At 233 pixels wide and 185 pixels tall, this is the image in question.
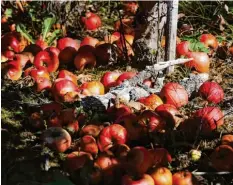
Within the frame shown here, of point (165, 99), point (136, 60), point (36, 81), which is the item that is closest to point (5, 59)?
point (36, 81)

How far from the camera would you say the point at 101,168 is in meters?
3.03

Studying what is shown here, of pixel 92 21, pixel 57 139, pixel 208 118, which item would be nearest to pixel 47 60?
pixel 92 21

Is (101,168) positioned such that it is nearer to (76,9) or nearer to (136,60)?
(136,60)

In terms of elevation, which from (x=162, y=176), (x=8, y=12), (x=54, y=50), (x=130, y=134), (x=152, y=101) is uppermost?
(x=8, y=12)

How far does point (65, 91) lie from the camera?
13.3ft

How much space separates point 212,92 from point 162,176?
125 centimetres

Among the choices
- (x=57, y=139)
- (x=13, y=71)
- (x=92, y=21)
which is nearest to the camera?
(x=57, y=139)

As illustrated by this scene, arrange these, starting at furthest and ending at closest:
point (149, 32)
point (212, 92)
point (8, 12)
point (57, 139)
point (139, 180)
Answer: point (8, 12) < point (149, 32) < point (212, 92) < point (57, 139) < point (139, 180)

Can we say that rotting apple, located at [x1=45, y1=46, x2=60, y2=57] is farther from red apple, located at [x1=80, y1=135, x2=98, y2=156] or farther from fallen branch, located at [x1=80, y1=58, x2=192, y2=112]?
red apple, located at [x1=80, y1=135, x2=98, y2=156]

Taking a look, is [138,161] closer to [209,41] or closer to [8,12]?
[209,41]

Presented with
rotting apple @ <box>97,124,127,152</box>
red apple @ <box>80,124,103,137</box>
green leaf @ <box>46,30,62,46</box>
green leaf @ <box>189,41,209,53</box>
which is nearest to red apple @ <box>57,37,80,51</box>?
green leaf @ <box>46,30,62,46</box>

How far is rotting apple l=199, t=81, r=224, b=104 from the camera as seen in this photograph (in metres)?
4.01

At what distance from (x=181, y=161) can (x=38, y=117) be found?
105 cm

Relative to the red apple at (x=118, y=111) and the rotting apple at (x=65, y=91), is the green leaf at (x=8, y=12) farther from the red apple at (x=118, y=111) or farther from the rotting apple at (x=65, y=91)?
the red apple at (x=118, y=111)
